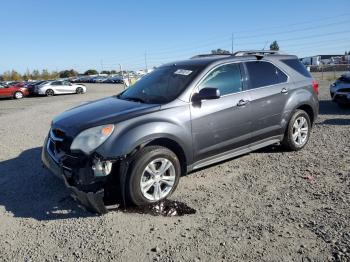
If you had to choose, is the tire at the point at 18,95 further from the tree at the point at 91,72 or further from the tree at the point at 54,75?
the tree at the point at 91,72

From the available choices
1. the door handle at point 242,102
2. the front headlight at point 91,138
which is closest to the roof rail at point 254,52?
the door handle at point 242,102

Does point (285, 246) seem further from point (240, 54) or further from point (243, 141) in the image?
point (240, 54)

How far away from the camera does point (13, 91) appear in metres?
27.5

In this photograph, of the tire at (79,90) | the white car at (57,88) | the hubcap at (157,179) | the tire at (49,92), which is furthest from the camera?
the tire at (79,90)

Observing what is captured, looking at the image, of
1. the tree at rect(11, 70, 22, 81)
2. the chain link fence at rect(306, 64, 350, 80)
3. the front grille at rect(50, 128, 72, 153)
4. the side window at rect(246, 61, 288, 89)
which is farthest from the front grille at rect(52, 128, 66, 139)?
the tree at rect(11, 70, 22, 81)

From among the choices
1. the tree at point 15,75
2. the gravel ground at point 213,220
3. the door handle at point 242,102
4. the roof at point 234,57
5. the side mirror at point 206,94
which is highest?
the roof at point 234,57

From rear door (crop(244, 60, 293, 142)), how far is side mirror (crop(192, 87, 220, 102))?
3.16 feet

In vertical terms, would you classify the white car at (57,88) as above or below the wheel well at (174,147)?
below

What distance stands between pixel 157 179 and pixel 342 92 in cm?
920

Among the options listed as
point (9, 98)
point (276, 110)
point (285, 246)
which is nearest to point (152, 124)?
point (285, 246)

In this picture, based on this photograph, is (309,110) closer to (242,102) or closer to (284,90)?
(284,90)

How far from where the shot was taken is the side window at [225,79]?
5.19 m

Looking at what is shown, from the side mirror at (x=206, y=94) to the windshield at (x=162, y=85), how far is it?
8.9 inches

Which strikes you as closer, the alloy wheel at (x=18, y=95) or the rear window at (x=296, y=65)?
the rear window at (x=296, y=65)
